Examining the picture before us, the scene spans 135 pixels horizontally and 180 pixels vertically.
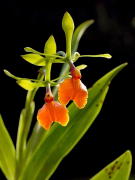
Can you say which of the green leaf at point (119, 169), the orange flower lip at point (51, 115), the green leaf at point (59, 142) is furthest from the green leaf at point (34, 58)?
the green leaf at point (119, 169)

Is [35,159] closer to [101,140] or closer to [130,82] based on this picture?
[101,140]

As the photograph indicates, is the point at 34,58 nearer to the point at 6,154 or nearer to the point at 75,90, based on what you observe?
the point at 75,90

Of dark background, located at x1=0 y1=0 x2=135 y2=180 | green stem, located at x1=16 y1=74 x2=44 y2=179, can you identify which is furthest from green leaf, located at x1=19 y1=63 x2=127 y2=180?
dark background, located at x1=0 y1=0 x2=135 y2=180

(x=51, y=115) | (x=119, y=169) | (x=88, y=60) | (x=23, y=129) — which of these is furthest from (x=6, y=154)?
(x=88, y=60)

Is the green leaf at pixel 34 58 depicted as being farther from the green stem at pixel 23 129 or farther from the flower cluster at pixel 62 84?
the green stem at pixel 23 129

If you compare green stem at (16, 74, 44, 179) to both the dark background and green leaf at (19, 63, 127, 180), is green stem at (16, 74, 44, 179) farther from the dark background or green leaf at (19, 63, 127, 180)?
the dark background

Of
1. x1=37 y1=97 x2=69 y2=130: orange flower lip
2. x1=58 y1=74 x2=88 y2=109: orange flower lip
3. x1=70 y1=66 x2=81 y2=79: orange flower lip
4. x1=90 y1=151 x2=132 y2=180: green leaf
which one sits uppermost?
x1=70 y1=66 x2=81 y2=79: orange flower lip
